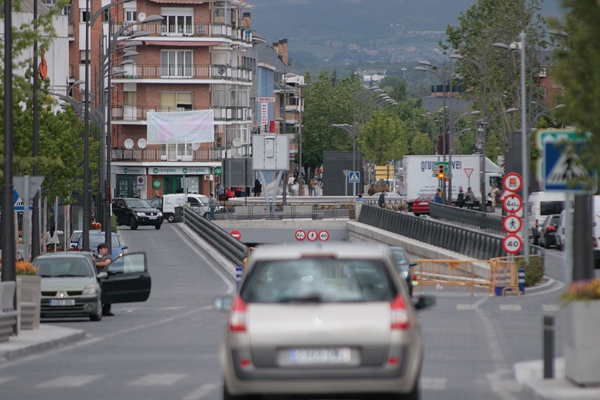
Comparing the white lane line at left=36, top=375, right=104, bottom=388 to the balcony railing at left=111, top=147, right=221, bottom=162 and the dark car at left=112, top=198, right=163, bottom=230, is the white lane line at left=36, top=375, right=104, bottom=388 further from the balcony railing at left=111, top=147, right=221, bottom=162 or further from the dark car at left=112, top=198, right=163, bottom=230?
the balcony railing at left=111, top=147, right=221, bottom=162

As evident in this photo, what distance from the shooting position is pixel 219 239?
1960 inches

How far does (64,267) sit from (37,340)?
6.11m

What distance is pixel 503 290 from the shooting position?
35.0 m

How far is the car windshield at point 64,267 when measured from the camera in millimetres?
24703

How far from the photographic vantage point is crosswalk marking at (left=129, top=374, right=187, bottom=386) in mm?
13313

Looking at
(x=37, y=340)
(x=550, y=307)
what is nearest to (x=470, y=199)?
(x=550, y=307)

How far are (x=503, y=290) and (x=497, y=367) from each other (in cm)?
1971

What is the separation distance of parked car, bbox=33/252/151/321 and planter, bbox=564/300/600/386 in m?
13.9

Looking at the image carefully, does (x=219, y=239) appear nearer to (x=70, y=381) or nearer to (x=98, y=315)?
(x=98, y=315)

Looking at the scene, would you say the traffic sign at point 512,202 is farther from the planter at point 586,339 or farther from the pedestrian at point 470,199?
the pedestrian at point 470,199

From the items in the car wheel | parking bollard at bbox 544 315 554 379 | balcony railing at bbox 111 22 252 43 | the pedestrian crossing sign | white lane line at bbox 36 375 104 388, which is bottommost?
the car wheel

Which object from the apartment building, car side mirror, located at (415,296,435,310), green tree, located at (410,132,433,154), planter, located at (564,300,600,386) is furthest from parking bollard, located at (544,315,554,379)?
green tree, located at (410,132,433,154)

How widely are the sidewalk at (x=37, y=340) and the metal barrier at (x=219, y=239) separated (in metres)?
20.7

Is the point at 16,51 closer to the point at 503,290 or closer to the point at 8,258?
the point at 8,258
